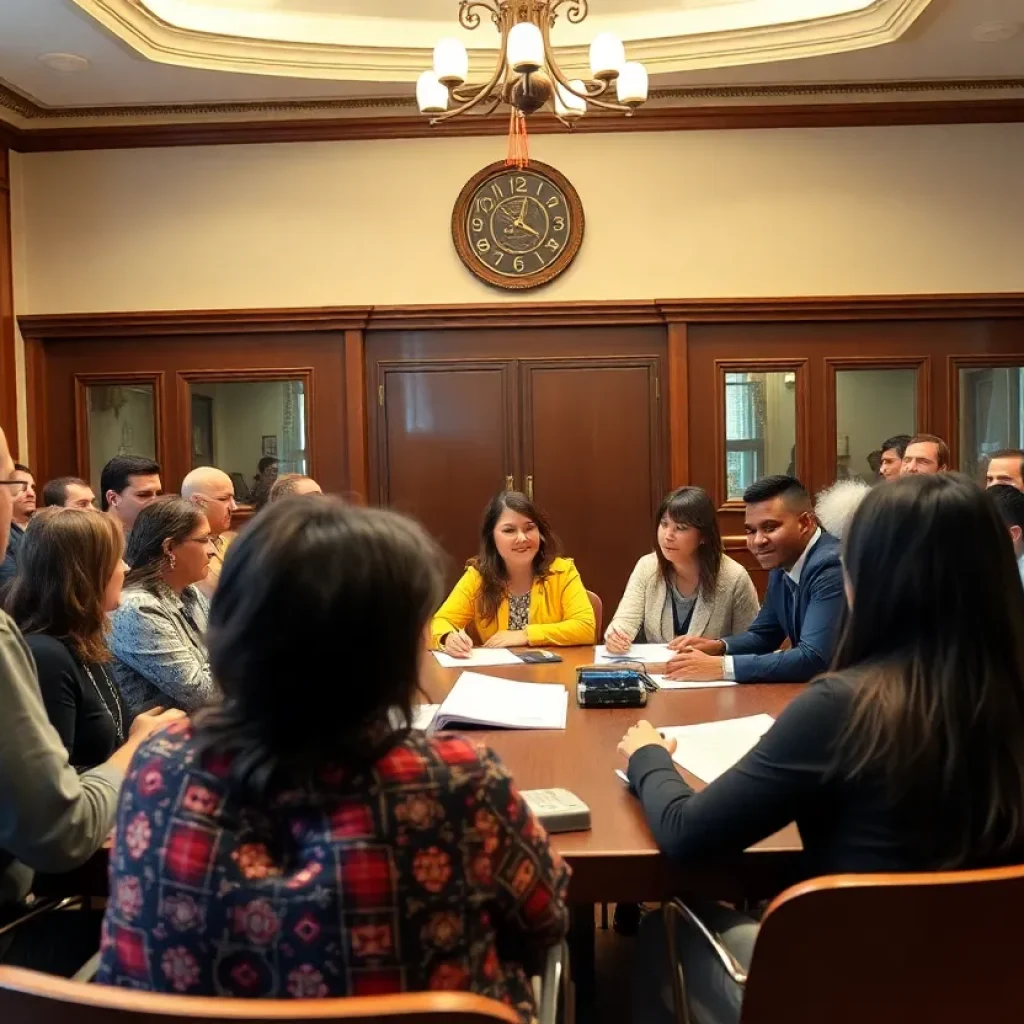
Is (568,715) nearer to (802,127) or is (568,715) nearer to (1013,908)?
(1013,908)

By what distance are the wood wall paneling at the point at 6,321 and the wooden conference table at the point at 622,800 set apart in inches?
127

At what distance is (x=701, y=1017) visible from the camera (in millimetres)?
1332

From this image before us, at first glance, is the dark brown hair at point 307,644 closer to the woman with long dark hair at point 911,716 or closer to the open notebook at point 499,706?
the woman with long dark hair at point 911,716

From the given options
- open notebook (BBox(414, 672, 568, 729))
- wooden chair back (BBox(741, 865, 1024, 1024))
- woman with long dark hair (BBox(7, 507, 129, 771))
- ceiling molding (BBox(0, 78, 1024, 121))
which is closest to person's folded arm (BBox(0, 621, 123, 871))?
woman with long dark hair (BBox(7, 507, 129, 771))

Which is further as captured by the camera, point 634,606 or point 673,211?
point 673,211

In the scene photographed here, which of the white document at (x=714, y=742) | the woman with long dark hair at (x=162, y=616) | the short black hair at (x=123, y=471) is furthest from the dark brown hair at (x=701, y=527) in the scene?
the short black hair at (x=123, y=471)

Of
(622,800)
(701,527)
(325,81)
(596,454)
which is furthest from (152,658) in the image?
(325,81)

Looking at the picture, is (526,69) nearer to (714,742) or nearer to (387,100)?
(714,742)

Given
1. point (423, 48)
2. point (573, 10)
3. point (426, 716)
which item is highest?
point (423, 48)

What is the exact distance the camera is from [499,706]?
2.04 meters

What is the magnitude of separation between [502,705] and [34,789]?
1006 mm

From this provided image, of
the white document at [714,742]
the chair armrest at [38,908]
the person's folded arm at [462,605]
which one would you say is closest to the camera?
the chair armrest at [38,908]

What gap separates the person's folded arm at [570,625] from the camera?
9.96 ft

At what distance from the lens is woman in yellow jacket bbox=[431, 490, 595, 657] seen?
322 cm
